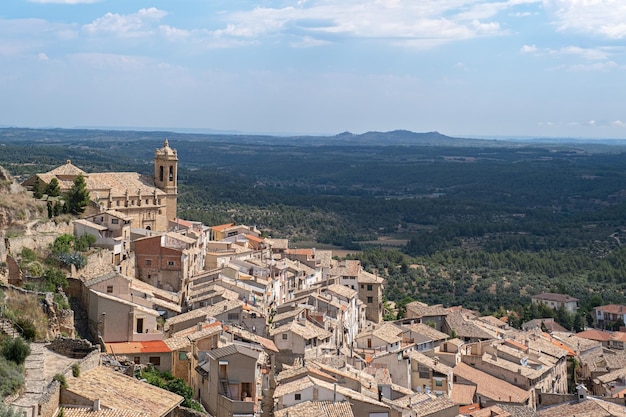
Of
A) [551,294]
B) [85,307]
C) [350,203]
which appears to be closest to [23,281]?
[85,307]

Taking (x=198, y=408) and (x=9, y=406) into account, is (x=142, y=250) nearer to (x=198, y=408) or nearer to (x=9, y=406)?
(x=198, y=408)

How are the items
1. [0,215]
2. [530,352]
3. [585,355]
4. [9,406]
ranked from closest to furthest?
[9,406]
[0,215]
[530,352]
[585,355]

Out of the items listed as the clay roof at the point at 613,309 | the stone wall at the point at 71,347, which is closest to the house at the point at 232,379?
the stone wall at the point at 71,347

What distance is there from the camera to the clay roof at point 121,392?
20.4 meters

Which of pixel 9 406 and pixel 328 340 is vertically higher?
pixel 9 406

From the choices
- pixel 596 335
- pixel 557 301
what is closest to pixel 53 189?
pixel 596 335

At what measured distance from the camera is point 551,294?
84.1 m

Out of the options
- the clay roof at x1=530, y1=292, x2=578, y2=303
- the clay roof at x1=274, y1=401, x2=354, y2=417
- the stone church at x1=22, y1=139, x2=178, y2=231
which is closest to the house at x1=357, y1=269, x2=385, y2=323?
the stone church at x1=22, y1=139, x2=178, y2=231

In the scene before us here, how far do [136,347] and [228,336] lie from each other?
372 centimetres

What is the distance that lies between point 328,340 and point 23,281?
45.3ft

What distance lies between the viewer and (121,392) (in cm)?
2164

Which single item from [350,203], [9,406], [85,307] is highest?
[9,406]

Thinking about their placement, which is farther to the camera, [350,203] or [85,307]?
[350,203]

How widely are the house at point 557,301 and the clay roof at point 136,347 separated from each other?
180 ft
